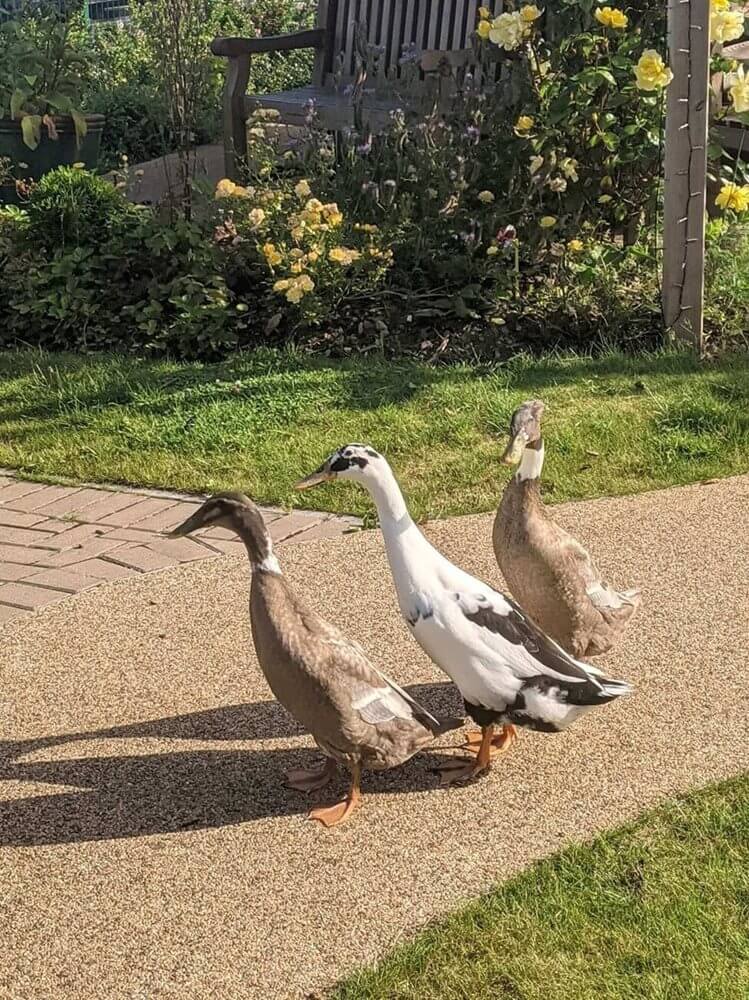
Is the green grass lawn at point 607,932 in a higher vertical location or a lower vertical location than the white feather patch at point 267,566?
lower

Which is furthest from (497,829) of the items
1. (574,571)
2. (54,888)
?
(54,888)

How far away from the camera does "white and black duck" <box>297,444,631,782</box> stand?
124 inches

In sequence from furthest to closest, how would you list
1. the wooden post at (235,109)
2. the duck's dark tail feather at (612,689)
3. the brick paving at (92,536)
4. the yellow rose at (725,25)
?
the wooden post at (235,109), the yellow rose at (725,25), the brick paving at (92,536), the duck's dark tail feather at (612,689)

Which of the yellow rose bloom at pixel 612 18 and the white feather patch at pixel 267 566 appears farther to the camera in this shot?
the yellow rose bloom at pixel 612 18

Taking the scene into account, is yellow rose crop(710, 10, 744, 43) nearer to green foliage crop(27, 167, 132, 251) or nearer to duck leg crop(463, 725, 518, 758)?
green foliage crop(27, 167, 132, 251)

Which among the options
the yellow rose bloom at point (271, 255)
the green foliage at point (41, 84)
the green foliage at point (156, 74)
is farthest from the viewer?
the green foliage at point (156, 74)

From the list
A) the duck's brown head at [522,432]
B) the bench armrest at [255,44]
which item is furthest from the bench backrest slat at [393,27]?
the duck's brown head at [522,432]

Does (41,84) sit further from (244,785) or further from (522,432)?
(244,785)

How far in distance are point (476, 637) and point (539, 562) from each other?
45 cm

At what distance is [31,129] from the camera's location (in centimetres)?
852

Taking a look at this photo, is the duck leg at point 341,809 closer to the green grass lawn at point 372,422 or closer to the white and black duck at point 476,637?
the white and black duck at point 476,637

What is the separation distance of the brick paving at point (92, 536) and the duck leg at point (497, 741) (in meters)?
1.52

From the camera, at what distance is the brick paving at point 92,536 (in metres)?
4.59

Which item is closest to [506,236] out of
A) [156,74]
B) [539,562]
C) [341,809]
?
[539,562]
